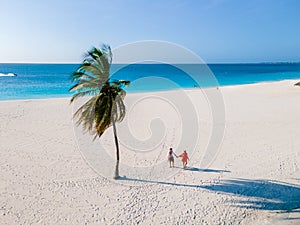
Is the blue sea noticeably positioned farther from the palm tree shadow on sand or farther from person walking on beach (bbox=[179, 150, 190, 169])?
the palm tree shadow on sand

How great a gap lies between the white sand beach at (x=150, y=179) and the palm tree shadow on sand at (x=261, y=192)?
3 centimetres

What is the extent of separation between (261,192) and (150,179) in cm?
435

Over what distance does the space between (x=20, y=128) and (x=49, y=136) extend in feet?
11.8

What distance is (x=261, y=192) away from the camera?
805 cm

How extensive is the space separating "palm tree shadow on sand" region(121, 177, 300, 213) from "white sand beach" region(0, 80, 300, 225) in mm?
32

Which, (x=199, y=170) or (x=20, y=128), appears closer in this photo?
(x=199, y=170)

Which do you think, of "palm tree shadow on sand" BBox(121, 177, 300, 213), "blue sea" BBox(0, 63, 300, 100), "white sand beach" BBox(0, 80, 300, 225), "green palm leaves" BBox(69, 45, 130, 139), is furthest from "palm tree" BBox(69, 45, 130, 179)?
"palm tree shadow on sand" BBox(121, 177, 300, 213)

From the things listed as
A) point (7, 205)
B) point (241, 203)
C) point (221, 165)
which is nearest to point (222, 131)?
point (221, 165)

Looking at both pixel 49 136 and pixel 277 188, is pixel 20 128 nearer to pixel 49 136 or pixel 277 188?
pixel 49 136

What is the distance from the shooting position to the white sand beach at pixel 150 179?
7.06 m

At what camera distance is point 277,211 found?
6.82 meters

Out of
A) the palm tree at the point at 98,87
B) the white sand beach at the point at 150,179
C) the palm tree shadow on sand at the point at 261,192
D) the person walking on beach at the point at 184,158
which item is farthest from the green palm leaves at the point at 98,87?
the person walking on beach at the point at 184,158

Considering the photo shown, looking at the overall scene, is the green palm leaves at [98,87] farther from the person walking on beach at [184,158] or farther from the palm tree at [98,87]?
the person walking on beach at [184,158]

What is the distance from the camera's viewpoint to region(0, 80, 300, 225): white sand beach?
7059 millimetres
